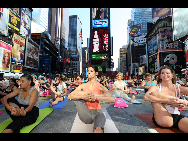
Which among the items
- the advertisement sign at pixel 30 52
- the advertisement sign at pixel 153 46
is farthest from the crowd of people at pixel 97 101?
the advertisement sign at pixel 153 46

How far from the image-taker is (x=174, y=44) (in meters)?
39.0

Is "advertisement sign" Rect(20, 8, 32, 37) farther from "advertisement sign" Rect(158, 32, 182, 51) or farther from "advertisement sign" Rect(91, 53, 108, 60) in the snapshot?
"advertisement sign" Rect(158, 32, 182, 51)

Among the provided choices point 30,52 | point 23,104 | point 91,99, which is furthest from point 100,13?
point 91,99

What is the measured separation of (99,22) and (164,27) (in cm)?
2256

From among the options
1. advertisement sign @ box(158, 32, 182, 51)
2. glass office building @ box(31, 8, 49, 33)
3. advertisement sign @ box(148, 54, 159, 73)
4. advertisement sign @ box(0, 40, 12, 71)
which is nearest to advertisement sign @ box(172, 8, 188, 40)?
advertisement sign @ box(158, 32, 182, 51)

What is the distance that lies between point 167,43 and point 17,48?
40.9 m

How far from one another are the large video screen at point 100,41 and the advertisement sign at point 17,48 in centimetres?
2090

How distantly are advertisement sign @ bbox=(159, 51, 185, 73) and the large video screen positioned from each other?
17709mm

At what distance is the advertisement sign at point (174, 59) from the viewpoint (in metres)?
38.1

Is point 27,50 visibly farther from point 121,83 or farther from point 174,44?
point 174,44

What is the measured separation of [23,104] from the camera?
10.1 feet
